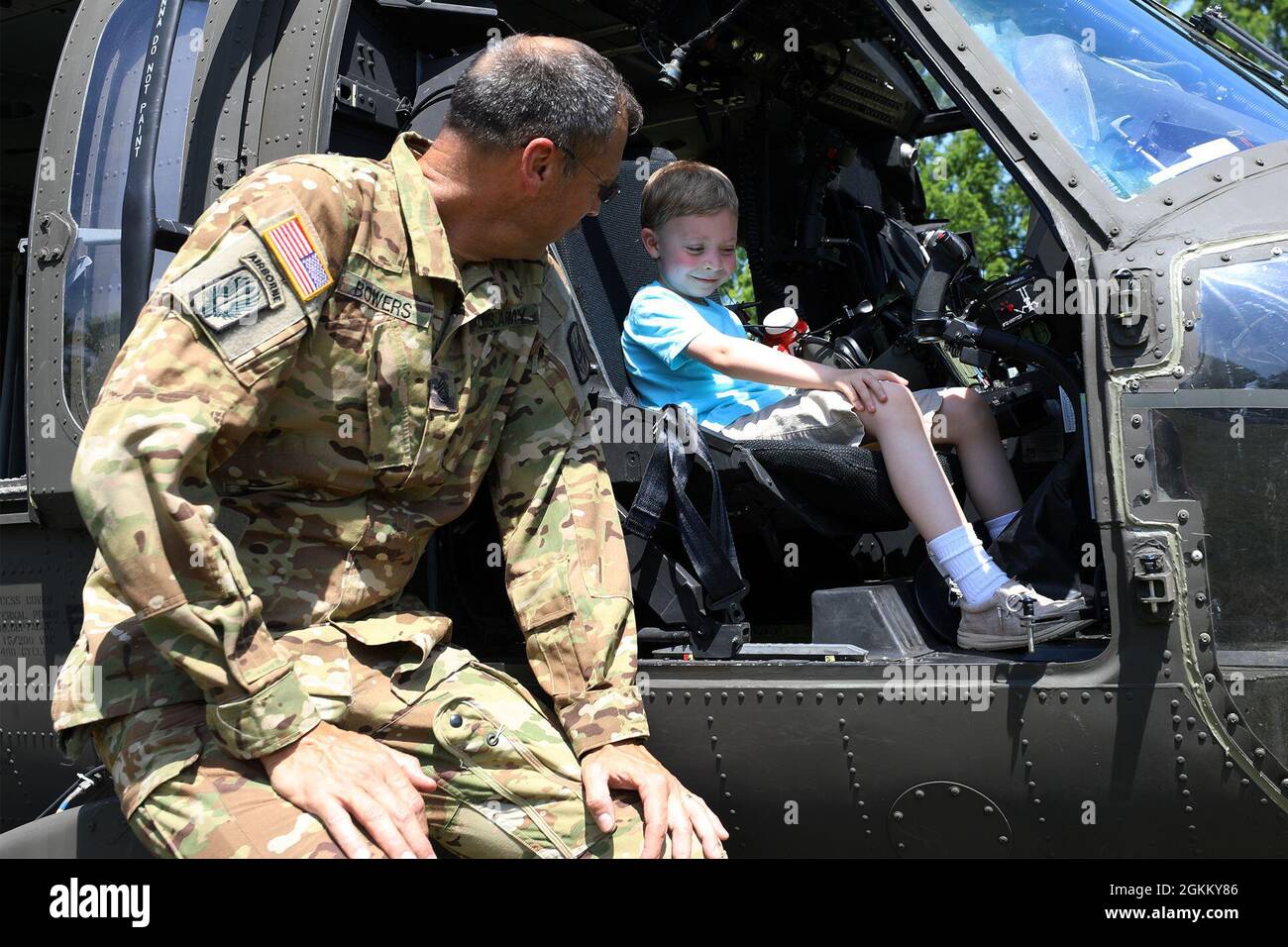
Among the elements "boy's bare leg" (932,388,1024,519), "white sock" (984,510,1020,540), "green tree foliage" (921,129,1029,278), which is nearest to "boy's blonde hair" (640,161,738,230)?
"boy's bare leg" (932,388,1024,519)

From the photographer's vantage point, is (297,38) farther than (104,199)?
No

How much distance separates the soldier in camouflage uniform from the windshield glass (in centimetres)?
83

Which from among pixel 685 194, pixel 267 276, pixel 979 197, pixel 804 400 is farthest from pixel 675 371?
pixel 979 197

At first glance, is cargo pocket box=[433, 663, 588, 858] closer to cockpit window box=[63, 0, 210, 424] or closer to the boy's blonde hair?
cockpit window box=[63, 0, 210, 424]

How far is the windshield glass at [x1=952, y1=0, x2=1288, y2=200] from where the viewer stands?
8.26ft

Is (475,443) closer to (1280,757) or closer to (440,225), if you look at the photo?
(440,225)

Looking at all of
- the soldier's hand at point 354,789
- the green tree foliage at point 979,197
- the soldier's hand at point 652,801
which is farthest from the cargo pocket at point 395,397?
the green tree foliage at point 979,197

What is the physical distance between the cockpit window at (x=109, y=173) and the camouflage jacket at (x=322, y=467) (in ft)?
2.38

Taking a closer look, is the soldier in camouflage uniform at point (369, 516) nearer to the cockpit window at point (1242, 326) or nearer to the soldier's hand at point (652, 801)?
the soldier's hand at point (652, 801)

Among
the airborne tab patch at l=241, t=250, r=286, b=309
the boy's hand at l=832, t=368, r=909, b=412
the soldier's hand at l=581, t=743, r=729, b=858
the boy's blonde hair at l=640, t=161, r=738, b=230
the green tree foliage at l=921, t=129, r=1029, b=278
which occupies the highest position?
the green tree foliage at l=921, t=129, r=1029, b=278

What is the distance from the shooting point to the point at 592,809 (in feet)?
7.25

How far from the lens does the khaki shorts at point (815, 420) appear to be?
303cm

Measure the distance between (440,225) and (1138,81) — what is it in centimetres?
147
